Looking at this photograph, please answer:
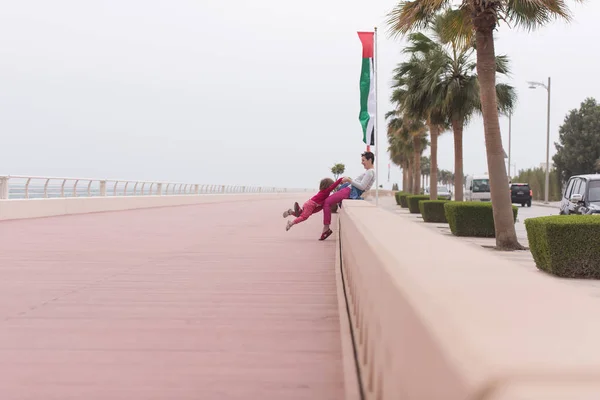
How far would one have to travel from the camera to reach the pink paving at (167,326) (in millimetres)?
4148

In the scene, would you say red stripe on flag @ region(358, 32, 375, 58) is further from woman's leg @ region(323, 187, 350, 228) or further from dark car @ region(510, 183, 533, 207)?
dark car @ region(510, 183, 533, 207)

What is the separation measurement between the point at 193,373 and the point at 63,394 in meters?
0.78

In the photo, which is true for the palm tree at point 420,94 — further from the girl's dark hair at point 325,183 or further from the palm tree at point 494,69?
the girl's dark hair at point 325,183

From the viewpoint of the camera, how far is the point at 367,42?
2142 centimetres

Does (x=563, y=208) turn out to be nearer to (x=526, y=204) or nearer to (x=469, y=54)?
(x=469, y=54)

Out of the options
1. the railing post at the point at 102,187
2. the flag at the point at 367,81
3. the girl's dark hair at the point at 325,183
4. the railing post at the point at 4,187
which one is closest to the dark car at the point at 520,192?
the railing post at the point at 102,187

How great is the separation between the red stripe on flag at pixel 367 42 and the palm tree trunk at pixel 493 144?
591 centimetres

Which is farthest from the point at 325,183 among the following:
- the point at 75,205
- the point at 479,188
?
the point at 479,188

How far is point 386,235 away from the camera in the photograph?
3.82m

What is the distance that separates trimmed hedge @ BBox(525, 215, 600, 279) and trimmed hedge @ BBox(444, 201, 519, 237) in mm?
8691

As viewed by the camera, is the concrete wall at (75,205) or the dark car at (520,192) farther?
the dark car at (520,192)

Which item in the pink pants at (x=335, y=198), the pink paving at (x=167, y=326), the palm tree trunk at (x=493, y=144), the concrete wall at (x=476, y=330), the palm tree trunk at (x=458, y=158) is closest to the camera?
the concrete wall at (x=476, y=330)

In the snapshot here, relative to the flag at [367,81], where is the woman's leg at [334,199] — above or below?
below

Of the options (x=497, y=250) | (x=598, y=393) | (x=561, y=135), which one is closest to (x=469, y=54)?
(x=497, y=250)
